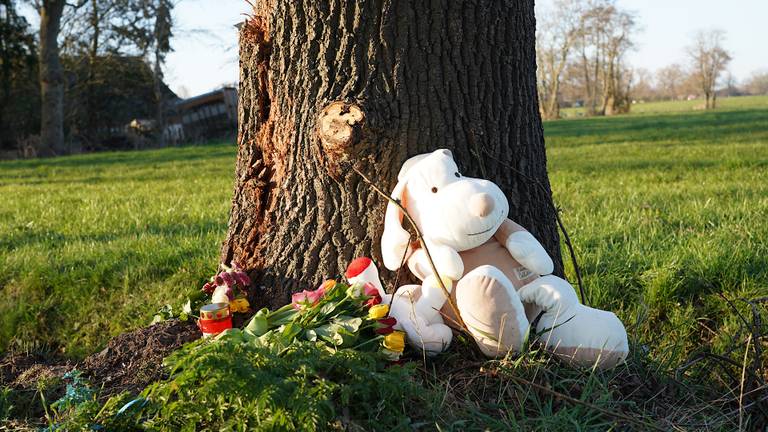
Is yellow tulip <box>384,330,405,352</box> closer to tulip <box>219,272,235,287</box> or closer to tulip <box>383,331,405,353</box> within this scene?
tulip <box>383,331,405,353</box>

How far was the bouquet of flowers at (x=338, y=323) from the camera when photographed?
1964 millimetres

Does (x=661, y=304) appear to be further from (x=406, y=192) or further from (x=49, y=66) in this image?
(x=49, y=66)

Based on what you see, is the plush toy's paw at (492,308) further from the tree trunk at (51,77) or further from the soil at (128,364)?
the tree trunk at (51,77)

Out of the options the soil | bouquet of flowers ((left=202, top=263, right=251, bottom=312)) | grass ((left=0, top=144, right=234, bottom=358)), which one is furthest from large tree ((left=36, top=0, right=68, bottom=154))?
bouquet of flowers ((left=202, top=263, right=251, bottom=312))

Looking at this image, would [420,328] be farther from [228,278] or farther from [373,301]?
[228,278]

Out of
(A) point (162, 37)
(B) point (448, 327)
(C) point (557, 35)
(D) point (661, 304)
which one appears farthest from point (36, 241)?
(C) point (557, 35)

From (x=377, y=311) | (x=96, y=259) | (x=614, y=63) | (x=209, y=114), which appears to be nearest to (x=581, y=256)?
(x=377, y=311)

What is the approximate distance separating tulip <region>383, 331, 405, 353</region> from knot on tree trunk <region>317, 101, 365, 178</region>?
70 centimetres

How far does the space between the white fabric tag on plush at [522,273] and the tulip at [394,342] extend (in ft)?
1.51

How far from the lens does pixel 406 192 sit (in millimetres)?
2248

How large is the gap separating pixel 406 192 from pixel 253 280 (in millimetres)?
809

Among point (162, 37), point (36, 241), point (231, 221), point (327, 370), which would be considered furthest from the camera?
point (162, 37)

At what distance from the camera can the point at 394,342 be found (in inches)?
77.3

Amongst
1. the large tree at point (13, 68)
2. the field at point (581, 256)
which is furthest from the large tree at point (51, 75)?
the field at point (581, 256)
